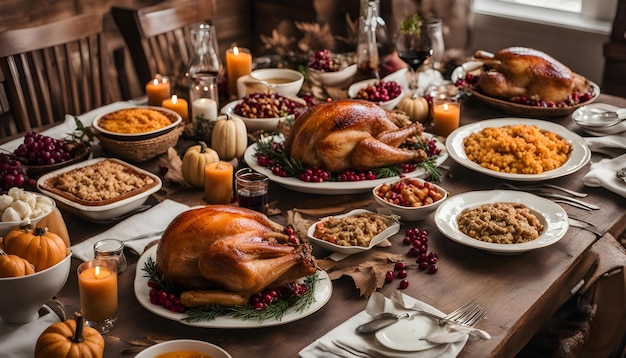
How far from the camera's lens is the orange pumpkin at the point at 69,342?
1320mm

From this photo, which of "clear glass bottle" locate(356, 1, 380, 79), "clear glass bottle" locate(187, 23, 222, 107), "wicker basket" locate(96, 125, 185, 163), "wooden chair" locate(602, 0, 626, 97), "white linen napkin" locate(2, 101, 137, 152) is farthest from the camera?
"wooden chair" locate(602, 0, 626, 97)

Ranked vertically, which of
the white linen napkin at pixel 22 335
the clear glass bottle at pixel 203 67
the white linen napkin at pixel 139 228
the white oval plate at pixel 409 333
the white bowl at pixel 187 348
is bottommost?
the white oval plate at pixel 409 333

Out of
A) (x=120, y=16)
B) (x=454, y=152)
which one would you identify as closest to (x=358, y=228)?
(x=454, y=152)

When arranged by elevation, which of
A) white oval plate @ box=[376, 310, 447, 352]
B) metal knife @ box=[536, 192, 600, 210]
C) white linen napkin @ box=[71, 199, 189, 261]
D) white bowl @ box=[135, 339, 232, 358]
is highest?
white bowl @ box=[135, 339, 232, 358]

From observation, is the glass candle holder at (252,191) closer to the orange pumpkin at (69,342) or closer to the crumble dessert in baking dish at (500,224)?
the crumble dessert in baking dish at (500,224)

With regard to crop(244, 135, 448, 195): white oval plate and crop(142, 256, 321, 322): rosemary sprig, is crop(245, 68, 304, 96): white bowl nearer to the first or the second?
crop(244, 135, 448, 195): white oval plate

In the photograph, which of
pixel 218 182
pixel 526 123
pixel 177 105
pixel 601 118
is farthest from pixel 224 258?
pixel 601 118

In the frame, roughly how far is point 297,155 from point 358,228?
419 mm

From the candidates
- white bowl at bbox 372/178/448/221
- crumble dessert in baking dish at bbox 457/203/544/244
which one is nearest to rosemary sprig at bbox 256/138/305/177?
white bowl at bbox 372/178/448/221

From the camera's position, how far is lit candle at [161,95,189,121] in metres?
2.62

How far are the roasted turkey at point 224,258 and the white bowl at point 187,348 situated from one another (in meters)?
0.15

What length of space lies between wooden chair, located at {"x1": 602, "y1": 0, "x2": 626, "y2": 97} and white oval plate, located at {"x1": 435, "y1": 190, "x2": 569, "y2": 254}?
2.19 meters

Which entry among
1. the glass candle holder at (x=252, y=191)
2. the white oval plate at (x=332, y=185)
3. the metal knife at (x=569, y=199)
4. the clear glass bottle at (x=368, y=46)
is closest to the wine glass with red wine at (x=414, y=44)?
the clear glass bottle at (x=368, y=46)

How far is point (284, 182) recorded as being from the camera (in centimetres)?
214
